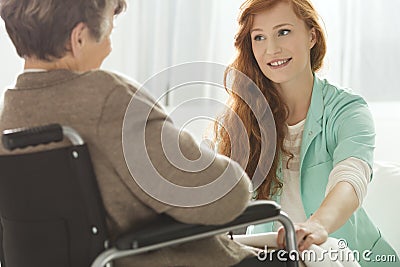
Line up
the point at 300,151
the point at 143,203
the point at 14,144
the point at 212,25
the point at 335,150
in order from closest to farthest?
1. the point at 14,144
2. the point at 143,203
3. the point at 335,150
4. the point at 300,151
5. the point at 212,25

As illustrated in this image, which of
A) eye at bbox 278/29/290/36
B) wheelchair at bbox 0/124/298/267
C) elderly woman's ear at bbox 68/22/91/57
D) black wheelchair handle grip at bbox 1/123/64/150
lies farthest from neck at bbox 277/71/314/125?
black wheelchair handle grip at bbox 1/123/64/150

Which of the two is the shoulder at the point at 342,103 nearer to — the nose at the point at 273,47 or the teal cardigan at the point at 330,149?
the teal cardigan at the point at 330,149

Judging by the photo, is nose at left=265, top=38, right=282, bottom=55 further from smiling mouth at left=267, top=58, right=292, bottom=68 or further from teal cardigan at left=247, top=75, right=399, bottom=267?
teal cardigan at left=247, top=75, right=399, bottom=267

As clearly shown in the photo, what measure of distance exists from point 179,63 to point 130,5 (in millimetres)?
414

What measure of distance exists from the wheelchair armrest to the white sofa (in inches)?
38.0

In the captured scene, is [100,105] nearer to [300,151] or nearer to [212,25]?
[300,151]

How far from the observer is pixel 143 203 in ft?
4.48

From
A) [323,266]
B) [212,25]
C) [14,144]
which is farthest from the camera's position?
[212,25]

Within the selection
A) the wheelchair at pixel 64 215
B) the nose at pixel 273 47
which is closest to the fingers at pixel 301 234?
the wheelchair at pixel 64 215

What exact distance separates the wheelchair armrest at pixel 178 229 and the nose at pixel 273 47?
2.66 feet

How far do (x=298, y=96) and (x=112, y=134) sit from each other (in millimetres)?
998

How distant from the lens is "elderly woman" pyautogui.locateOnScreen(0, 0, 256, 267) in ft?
4.32

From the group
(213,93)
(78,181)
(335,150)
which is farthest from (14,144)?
(213,93)

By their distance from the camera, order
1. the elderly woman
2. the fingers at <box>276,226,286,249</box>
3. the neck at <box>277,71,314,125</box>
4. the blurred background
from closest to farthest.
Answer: the elderly woman, the fingers at <box>276,226,286,249</box>, the neck at <box>277,71,314,125</box>, the blurred background
